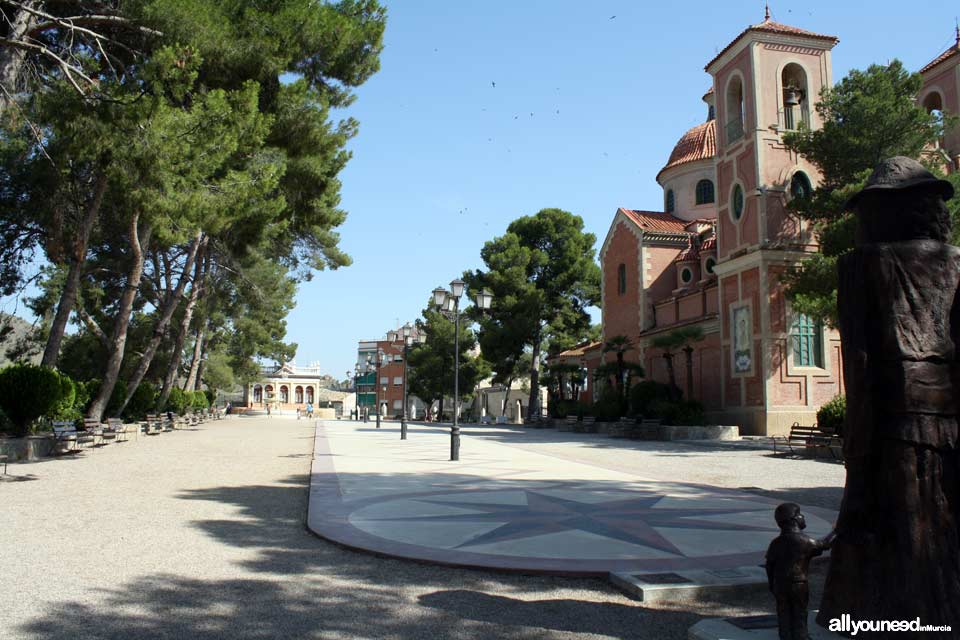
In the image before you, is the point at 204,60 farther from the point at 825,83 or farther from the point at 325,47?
the point at 825,83

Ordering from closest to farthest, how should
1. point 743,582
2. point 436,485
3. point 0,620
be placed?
point 0,620 < point 743,582 < point 436,485

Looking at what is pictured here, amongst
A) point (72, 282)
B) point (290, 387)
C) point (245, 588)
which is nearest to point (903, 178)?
point (245, 588)

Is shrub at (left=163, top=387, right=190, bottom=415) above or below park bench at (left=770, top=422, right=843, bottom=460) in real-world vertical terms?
above

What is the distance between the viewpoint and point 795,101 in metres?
27.2

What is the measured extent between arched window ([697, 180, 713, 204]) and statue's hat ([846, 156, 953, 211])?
121 ft

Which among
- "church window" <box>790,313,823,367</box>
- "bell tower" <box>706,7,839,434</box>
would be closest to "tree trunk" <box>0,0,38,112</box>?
"bell tower" <box>706,7,839,434</box>

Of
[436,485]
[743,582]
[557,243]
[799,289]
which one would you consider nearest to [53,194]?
[436,485]

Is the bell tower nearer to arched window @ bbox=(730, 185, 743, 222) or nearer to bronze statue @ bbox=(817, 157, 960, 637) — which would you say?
arched window @ bbox=(730, 185, 743, 222)

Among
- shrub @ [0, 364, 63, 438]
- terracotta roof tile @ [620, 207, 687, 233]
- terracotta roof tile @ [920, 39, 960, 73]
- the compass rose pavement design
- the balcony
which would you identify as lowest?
the compass rose pavement design

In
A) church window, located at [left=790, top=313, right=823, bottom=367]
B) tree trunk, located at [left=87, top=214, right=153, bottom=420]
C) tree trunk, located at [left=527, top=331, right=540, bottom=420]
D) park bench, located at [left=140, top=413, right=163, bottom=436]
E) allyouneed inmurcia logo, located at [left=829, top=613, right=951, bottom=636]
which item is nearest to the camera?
allyouneed inmurcia logo, located at [left=829, top=613, right=951, bottom=636]

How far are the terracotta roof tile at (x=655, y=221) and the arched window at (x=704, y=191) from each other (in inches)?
60.5

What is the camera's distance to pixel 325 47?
16578 mm

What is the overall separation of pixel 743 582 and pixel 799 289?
1695cm

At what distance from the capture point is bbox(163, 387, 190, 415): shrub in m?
37.5
